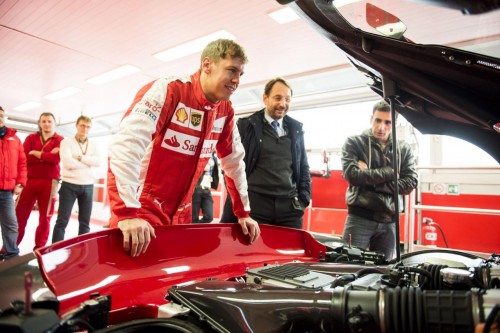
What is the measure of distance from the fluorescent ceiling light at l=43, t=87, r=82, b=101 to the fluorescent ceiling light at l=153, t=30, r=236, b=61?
11.9 feet

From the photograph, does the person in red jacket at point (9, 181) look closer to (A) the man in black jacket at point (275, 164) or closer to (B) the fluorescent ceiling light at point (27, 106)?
(A) the man in black jacket at point (275, 164)

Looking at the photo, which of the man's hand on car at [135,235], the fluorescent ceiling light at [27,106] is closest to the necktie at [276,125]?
the man's hand on car at [135,235]

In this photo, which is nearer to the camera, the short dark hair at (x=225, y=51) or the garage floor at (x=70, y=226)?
the short dark hair at (x=225, y=51)

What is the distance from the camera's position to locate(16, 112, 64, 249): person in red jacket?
3982mm

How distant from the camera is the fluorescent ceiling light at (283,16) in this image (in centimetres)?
441

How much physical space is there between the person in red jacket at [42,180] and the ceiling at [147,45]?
73.0 inches

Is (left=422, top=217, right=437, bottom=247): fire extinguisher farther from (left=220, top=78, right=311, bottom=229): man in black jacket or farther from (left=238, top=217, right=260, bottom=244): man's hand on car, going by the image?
(left=238, top=217, right=260, bottom=244): man's hand on car

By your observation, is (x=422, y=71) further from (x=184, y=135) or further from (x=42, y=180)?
(x=42, y=180)

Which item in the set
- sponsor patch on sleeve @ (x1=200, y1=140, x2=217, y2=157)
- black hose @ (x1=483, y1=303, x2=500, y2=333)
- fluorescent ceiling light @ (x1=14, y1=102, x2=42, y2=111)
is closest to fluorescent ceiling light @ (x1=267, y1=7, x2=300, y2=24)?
sponsor patch on sleeve @ (x1=200, y1=140, x2=217, y2=157)

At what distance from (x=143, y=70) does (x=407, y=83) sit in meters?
6.75

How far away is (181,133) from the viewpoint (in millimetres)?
1530

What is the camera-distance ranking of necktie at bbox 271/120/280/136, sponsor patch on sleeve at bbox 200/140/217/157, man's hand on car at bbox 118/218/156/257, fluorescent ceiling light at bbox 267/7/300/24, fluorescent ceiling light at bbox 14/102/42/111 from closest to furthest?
man's hand on car at bbox 118/218/156/257 → sponsor patch on sleeve at bbox 200/140/217/157 → necktie at bbox 271/120/280/136 → fluorescent ceiling light at bbox 267/7/300/24 → fluorescent ceiling light at bbox 14/102/42/111

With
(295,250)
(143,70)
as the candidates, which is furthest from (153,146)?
(143,70)

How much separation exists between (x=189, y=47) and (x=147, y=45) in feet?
2.39
